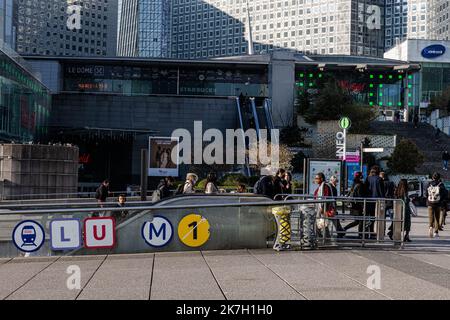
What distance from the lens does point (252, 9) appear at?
158750mm

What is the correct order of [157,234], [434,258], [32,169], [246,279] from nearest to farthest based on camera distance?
[246,279], [434,258], [157,234], [32,169]

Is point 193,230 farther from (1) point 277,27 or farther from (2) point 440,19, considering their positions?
(1) point 277,27

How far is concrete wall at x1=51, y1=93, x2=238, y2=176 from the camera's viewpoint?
2470 inches

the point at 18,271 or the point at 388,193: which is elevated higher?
the point at 388,193

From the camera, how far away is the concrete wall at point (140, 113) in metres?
62.8

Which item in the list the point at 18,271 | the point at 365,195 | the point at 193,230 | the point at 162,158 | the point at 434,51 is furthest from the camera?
the point at 434,51

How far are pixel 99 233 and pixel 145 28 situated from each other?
543 ft

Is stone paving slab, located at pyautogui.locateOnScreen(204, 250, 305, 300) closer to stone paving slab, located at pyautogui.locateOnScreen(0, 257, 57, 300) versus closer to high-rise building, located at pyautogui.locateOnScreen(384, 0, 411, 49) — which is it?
stone paving slab, located at pyautogui.locateOnScreen(0, 257, 57, 300)

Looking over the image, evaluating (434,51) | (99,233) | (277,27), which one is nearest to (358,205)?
(99,233)

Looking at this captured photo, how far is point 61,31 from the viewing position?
118 m

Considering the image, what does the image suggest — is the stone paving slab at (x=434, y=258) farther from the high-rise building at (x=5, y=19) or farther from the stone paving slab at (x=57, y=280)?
the high-rise building at (x=5, y=19)

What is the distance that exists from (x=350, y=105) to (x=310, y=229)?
3990cm
